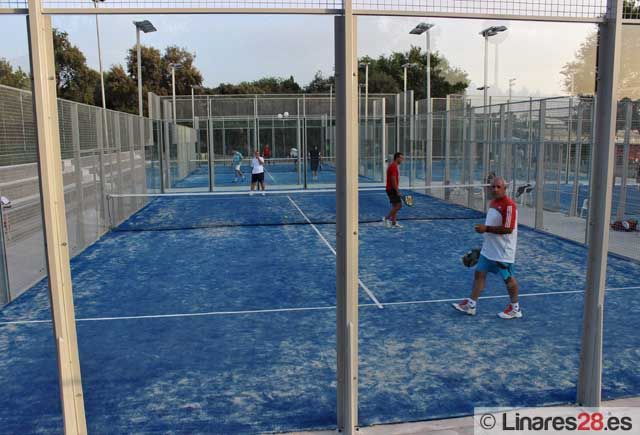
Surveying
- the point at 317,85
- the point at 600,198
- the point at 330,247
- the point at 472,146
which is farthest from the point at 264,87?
the point at 600,198

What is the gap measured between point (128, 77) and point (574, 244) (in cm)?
5971

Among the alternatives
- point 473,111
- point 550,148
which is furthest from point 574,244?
point 473,111

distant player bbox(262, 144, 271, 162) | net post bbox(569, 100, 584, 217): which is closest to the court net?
net post bbox(569, 100, 584, 217)

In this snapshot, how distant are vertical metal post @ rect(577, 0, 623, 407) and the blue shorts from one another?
218cm

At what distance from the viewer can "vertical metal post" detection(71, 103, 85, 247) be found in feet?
35.2

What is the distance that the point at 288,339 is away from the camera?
639 cm

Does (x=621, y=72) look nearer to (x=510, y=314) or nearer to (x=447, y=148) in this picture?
(x=447, y=148)

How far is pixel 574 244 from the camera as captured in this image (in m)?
11.8

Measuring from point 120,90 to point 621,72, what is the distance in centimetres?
5095

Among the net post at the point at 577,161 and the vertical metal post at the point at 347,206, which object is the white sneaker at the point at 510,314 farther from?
the net post at the point at 577,161

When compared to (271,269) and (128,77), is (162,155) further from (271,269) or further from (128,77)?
(128,77)

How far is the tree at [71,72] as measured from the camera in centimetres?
5500

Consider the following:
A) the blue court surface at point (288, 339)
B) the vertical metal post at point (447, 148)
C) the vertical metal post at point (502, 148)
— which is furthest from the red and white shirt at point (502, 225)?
the vertical metal post at point (447, 148)

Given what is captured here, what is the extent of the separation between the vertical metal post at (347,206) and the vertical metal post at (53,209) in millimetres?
1855
